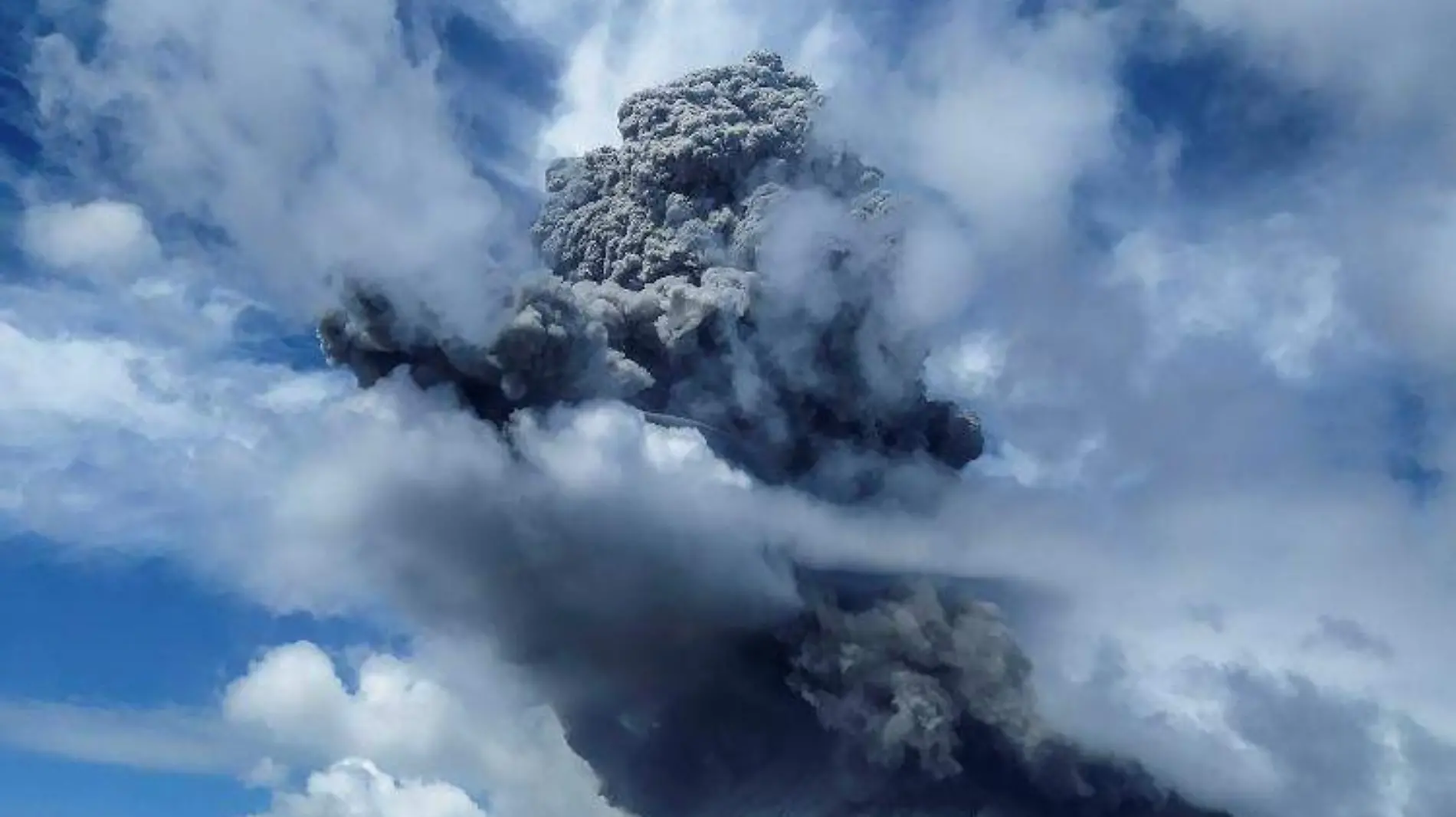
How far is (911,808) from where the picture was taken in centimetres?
5294

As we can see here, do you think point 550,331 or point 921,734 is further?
point 921,734

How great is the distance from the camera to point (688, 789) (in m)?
56.9

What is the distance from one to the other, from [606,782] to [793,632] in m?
11.2

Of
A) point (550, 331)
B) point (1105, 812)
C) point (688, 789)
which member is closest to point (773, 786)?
point (688, 789)

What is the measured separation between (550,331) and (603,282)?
9080 millimetres

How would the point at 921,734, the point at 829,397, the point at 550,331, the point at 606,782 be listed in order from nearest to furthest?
the point at 550,331, the point at 921,734, the point at 829,397, the point at 606,782

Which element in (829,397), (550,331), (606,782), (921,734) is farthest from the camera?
(606,782)

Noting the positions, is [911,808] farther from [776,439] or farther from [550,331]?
[550,331]

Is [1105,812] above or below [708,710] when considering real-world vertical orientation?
below

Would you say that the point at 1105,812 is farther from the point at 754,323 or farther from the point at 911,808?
the point at 754,323

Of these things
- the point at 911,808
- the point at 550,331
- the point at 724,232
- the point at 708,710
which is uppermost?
the point at 724,232

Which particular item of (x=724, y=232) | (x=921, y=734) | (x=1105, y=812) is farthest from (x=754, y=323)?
(x=1105, y=812)

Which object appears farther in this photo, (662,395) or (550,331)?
(662,395)

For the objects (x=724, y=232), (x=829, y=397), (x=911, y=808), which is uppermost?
(x=724, y=232)
